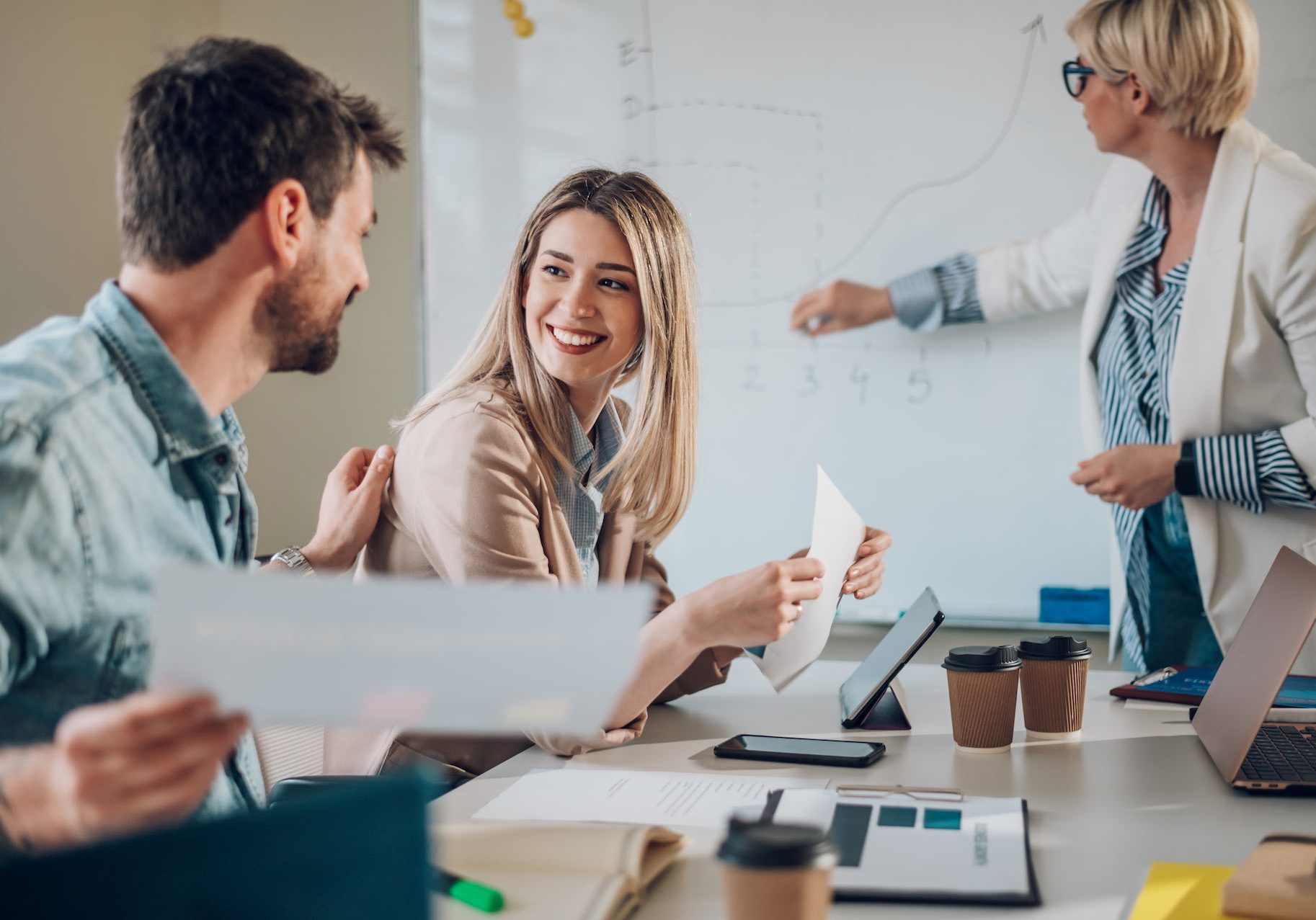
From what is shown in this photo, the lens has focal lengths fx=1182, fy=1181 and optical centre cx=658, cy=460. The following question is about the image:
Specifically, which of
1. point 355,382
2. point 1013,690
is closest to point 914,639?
point 1013,690

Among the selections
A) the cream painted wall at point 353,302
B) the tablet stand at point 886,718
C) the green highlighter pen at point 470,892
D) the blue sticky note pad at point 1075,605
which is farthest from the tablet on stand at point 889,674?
the cream painted wall at point 353,302

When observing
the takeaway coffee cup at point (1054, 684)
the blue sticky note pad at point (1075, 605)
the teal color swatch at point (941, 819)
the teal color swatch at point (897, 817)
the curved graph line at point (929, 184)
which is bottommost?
the blue sticky note pad at point (1075, 605)

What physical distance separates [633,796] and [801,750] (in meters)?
0.24

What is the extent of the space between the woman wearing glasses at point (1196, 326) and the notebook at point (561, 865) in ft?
4.58

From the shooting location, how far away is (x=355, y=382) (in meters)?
3.06

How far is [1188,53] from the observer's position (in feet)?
6.85

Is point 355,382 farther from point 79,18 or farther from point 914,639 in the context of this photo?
point 914,639

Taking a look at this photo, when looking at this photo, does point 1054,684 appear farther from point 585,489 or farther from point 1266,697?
point 585,489

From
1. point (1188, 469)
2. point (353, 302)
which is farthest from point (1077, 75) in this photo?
point (353, 302)

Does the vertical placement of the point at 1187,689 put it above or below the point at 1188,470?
below

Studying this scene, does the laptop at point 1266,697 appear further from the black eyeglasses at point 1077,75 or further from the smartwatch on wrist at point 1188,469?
the black eyeglasses at point 1077,75

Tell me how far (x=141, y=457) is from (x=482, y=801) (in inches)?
19.1

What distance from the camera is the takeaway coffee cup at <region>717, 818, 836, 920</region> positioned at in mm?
684

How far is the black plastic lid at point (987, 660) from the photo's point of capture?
4.31 feet
